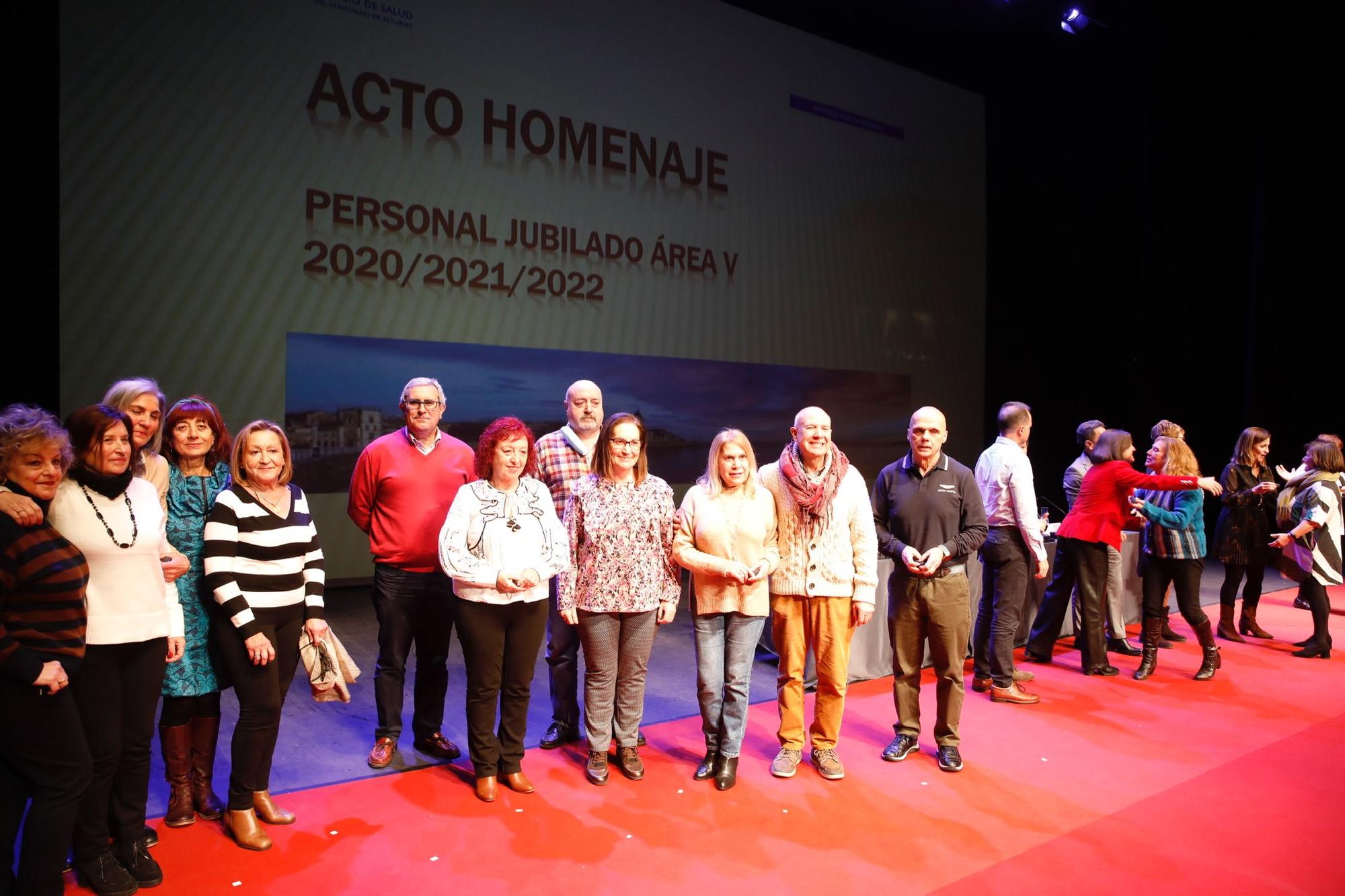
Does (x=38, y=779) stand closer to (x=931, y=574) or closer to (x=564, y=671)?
(x=564, y=671)

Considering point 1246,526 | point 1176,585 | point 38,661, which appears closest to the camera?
point 38,661

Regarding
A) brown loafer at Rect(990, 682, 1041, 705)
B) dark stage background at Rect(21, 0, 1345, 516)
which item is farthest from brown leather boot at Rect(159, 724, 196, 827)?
dark stage background at Rect(21, 0, 1345, 516)

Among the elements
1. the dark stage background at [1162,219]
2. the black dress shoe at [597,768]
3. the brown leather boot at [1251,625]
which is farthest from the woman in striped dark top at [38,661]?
the dark stage background at [1162,219]

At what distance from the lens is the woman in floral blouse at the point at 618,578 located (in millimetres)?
3330

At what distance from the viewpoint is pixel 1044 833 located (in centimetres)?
304

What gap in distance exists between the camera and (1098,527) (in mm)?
5020

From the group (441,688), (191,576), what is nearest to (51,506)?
(191,576)

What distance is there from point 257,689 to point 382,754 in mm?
845

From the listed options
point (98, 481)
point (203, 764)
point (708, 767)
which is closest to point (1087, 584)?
point (708, 767)

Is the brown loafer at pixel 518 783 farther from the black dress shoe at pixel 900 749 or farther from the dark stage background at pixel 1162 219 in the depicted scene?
the dark stage background at pixel 1162 219

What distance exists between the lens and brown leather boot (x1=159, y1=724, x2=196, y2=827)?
9.58ft

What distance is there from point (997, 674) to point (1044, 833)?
1.68 m

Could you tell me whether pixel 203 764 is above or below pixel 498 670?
below

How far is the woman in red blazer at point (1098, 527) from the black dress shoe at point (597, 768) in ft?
10.2
